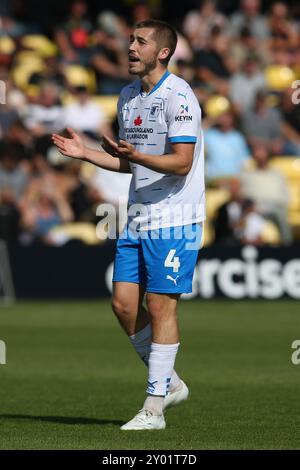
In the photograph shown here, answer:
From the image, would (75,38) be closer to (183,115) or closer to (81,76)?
(81,76)

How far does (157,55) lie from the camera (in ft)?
25.9

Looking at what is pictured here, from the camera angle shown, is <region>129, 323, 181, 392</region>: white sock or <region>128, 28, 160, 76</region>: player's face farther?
<region>129, 323, 181, 392</region>: white sock

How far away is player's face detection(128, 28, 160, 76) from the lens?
25.7 ft

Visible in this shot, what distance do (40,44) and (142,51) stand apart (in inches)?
658

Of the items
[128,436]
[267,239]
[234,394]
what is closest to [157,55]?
[128,436]

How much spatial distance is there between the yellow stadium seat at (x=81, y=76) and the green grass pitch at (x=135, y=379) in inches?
250

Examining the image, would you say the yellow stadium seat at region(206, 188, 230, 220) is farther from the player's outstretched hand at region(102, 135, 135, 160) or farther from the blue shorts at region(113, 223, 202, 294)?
the player's outstretched hand at region(102, 135, 135, 160)

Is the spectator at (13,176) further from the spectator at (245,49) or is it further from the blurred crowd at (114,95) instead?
the spectator at (245,49)

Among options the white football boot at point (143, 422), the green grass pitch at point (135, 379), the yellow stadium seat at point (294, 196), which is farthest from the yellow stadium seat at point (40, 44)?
the white football boot at point (143, 422)

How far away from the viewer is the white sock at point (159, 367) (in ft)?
25.7

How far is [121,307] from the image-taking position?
8008mm

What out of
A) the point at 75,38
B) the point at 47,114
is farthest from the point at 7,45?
the point at 47,114

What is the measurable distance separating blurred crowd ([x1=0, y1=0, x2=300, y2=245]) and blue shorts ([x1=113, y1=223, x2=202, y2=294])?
34.2 feet

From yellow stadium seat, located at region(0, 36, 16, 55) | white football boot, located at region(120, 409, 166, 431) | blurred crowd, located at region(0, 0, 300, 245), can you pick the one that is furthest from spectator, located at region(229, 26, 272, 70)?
white football boot, located at region(120, 409, 166, 431)
